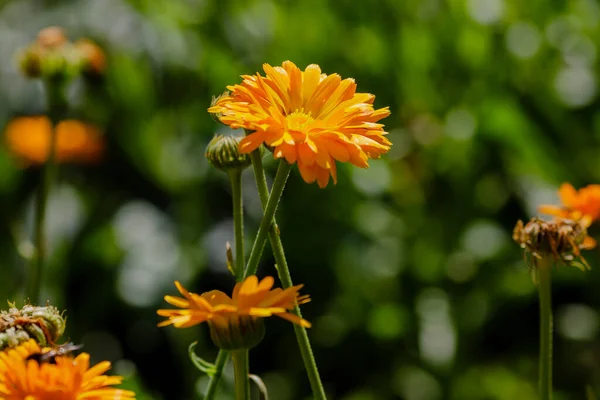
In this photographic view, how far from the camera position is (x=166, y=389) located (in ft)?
7.45

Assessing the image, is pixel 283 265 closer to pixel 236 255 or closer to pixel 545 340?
pixel 236 255

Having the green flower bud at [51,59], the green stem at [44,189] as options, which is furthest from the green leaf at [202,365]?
the green flower bud at [51,59]

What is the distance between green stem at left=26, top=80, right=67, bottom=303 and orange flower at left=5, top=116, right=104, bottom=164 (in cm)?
81

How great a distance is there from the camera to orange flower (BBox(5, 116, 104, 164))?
2.33 meters

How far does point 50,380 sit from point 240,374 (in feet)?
0.52

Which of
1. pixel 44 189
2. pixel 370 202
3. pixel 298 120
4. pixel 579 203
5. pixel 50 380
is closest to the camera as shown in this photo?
pixel 50 380

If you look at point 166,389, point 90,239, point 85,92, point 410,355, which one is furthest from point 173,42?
point 410,355

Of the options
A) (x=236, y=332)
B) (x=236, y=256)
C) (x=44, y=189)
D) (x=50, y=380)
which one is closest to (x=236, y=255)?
(x=236, y=256)

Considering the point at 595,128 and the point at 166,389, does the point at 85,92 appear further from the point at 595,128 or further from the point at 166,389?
the point at 595,128

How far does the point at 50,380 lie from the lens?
1.87 ft

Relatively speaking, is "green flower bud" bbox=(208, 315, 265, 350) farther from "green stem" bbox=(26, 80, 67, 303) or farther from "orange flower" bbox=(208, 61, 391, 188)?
"green stem" bbox=(26, 80, 67, 303)

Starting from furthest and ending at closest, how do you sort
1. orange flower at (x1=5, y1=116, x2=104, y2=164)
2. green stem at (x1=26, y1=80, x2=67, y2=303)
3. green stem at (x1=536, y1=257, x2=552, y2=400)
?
orange flower at (x1=5, y1=116, x2=104, y2=164) < green stem at (x1=26, y1=80, x2=67, y2=303) < green stem at (x1=536, y1=257, x2=552, y2=400)

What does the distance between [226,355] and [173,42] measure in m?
1.99

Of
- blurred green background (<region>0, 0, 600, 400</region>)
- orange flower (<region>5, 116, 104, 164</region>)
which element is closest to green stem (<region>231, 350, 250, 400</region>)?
blurred green background (<region>0, 0, 600, 400</region>)
